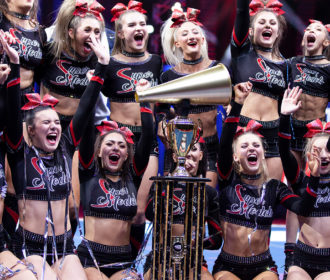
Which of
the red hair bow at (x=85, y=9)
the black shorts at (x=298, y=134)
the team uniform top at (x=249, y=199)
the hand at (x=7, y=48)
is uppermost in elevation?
the red hair bow at (x=85, y=9)

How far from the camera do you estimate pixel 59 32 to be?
187 inches

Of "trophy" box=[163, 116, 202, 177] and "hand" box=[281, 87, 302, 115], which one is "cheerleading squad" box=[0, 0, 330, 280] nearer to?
"hand" box=[281, 87, 302, 115]

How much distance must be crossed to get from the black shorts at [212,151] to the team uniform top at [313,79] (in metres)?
0.82

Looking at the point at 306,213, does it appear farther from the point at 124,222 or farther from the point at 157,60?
the point at 157,60

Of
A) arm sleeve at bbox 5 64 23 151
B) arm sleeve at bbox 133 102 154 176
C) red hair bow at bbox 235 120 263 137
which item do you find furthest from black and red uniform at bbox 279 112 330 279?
arm sleeve at bbox 5 64 23 151

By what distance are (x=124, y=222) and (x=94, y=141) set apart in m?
0.63

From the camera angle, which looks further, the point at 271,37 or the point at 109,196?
the point at 271,37

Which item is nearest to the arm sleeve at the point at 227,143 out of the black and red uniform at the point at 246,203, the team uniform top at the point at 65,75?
the black and red uniform at the point at 246,203

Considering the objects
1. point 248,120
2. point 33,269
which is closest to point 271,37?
point 248,120

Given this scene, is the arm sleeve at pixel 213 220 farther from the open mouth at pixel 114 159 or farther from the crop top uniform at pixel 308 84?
the crop top uniform at pixel 308 84

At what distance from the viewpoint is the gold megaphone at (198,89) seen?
2512mm

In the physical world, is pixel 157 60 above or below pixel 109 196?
above

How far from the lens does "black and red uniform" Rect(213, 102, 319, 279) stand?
4219mm

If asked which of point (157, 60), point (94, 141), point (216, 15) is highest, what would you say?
point (216, 15)
